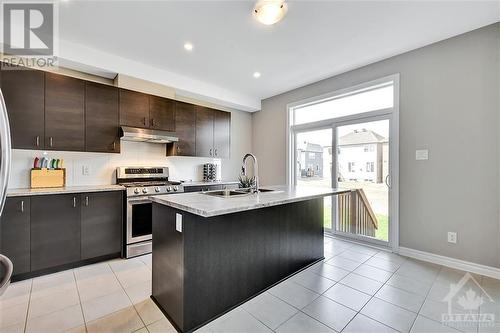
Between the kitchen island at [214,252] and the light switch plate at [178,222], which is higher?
the light switch plate at [178,222]

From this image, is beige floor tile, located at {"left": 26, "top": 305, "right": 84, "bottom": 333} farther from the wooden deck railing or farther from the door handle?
the door handle

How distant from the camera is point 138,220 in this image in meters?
3.09

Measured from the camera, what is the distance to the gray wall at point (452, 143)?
2525 millimetres

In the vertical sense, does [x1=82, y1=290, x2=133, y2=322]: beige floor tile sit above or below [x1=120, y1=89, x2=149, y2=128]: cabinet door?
below

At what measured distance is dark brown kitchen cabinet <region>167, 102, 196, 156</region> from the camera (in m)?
3.90

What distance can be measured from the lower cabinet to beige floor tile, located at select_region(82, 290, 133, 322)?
925mm

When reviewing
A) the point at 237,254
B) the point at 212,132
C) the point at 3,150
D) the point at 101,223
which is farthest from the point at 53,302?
the point at 212,132

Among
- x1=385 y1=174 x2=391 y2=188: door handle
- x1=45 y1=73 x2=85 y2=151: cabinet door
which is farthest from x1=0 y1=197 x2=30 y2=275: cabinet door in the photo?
x1=385 y1=174 x2=391 y2=188: door handle

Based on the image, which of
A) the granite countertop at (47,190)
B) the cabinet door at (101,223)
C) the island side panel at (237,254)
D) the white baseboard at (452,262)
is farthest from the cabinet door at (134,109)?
the white baseboard at (452,262)

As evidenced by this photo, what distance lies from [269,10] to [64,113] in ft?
8.93

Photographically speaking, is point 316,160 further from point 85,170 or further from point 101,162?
point 85,170

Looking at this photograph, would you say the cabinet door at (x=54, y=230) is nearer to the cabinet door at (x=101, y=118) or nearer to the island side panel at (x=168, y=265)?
the cabinet door at (x=101, y=118)

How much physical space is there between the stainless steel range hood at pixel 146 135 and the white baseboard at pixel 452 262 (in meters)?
3.87

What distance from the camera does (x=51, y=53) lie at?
2830mm
